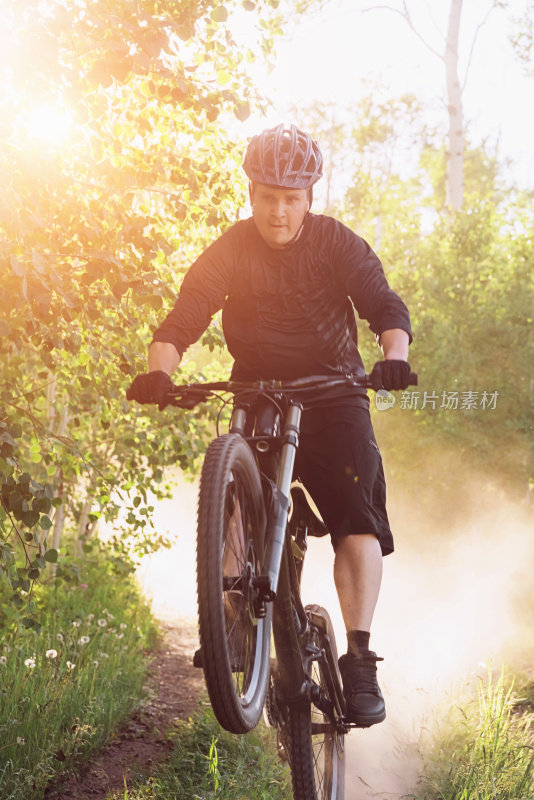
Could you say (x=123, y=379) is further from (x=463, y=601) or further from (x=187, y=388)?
(x=463, y=601)

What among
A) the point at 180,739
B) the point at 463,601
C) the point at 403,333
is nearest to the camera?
the point at 403,333

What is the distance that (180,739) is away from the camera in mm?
5582

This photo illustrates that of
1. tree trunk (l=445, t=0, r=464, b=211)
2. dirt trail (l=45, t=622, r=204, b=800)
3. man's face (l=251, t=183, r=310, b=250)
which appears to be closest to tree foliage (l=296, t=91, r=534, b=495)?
dirt trail (l=45, t=622, r=204, b=800)

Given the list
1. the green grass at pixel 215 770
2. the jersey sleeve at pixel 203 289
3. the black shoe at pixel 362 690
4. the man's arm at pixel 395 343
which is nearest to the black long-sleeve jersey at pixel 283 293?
the jersey sleeve at pixel 203 289

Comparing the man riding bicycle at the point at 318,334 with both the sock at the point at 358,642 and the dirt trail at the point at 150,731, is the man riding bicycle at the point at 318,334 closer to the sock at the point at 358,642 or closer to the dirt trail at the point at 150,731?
the sock at the point at 358,642

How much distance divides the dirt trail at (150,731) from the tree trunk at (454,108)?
15.1 metres

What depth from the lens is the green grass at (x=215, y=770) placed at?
15.2 ft

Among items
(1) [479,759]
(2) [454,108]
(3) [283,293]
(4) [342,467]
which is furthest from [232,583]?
(2) [454,108]

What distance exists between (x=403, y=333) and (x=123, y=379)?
2.03 metres

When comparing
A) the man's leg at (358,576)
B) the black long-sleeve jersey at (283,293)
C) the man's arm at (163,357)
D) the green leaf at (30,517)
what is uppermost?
the black long-sleeve jersey at (283,293)

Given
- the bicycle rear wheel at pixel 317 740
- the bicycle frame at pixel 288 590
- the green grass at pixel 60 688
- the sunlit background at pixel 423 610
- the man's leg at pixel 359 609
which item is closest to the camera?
the bicycle frame at pixel 288 590

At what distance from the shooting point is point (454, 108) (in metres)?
21.2

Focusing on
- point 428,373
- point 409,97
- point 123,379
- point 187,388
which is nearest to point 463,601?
point 428,373

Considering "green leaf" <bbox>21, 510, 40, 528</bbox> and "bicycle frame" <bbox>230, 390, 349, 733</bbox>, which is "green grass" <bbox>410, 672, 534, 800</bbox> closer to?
"bicycle frame" <bbox>230, 390, 349, 733</bbox>
